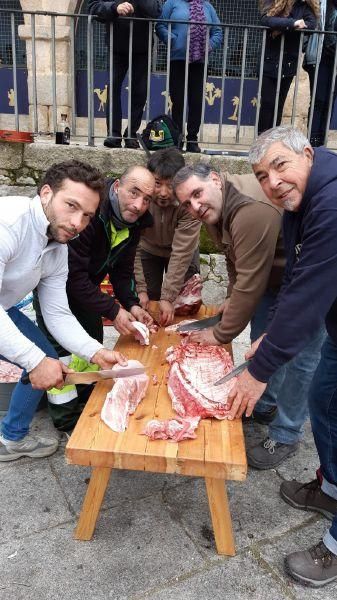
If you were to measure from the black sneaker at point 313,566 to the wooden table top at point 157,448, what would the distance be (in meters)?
0.60

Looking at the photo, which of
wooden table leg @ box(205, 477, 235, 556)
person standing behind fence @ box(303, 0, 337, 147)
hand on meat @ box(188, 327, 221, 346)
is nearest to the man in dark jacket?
person standing behind fence @ box(303, 0, 337, 147)

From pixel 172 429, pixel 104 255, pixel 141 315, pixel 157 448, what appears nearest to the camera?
pixel 157 448

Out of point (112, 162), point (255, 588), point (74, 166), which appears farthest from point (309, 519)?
point (112, 162)

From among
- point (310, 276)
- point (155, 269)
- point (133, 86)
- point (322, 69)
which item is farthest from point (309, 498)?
point (322, 69)

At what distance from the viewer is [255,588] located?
2.36 m

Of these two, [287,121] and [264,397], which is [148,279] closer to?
[264,397]

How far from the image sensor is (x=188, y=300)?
3.98 meters

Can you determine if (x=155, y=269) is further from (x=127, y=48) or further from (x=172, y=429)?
(x=127, y=48)

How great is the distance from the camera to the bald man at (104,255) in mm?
3193

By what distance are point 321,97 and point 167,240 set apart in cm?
323

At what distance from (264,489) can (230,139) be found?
6931mm

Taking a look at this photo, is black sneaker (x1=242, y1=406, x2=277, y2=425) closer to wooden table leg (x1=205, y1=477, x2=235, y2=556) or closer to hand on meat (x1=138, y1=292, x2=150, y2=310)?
Result: hand on meat (x1=138, y1=292, x2=150, y2=310)

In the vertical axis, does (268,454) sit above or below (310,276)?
below

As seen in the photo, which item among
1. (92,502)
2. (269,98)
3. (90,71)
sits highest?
(90,71)
